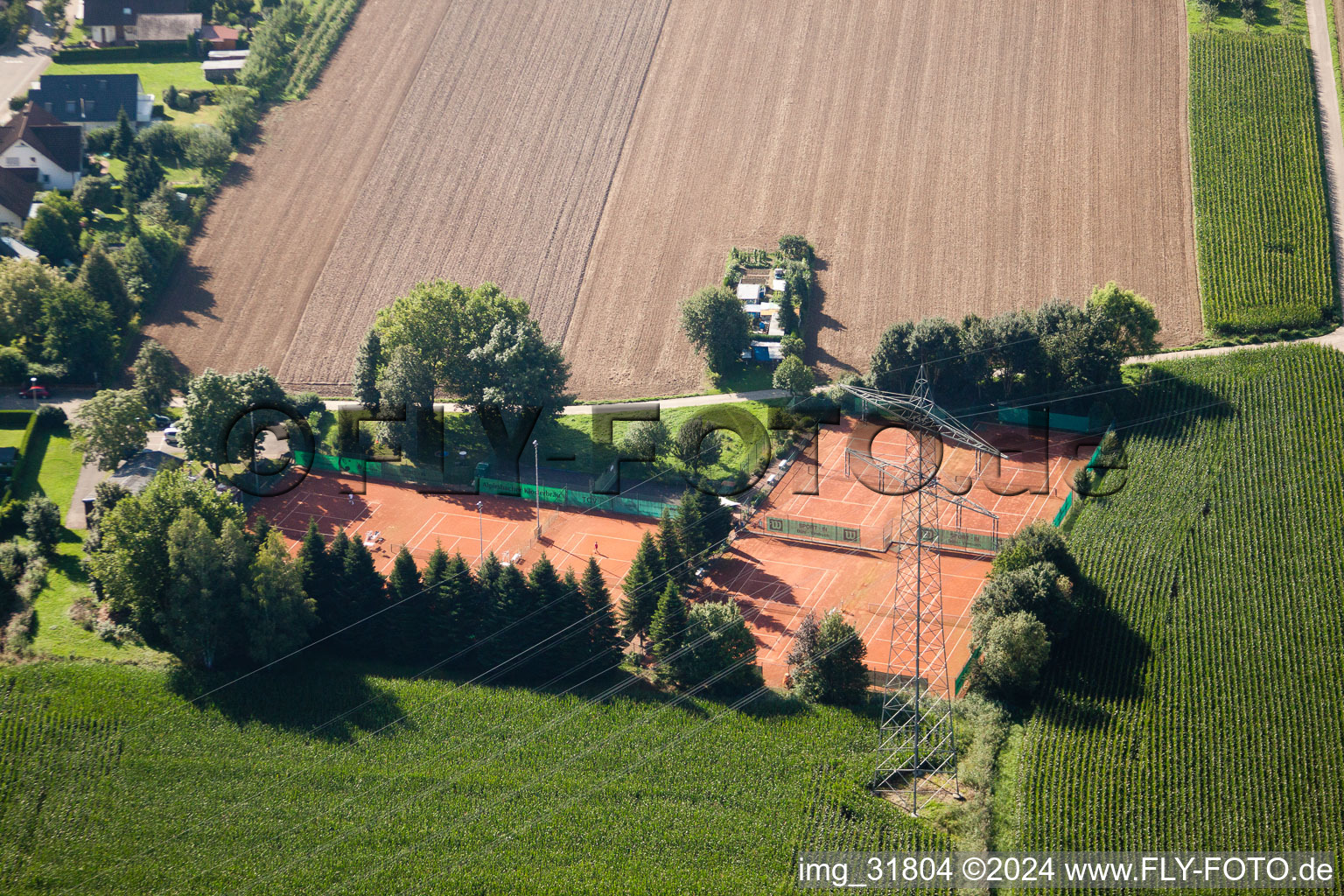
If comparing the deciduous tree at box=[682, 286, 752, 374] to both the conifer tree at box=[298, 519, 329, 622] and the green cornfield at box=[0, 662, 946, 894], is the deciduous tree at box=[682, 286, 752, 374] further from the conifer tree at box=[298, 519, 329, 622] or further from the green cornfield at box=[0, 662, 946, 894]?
the conifer tree at box=[298, 519, 329, 622]

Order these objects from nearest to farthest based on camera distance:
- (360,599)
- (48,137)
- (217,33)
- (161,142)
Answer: (360,599)
(48,137)
(161,142)
(217,33)

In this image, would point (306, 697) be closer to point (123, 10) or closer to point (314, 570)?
point (314, 570)

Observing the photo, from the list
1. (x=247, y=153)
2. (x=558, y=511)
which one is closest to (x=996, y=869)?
(x=558, y=511)

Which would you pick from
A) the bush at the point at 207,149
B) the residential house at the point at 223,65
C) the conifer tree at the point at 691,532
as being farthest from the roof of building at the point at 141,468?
the residential house at the point at 223,65

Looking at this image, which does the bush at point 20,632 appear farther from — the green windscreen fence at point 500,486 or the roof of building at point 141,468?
the green windscreen fence at point 500,486

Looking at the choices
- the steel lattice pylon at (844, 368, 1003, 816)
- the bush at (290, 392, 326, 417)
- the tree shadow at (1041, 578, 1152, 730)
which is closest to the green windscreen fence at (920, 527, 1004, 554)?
the steel lattice pylon at (844, 368, 1003, 816)

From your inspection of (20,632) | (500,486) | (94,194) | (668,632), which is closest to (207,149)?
(94,194)
